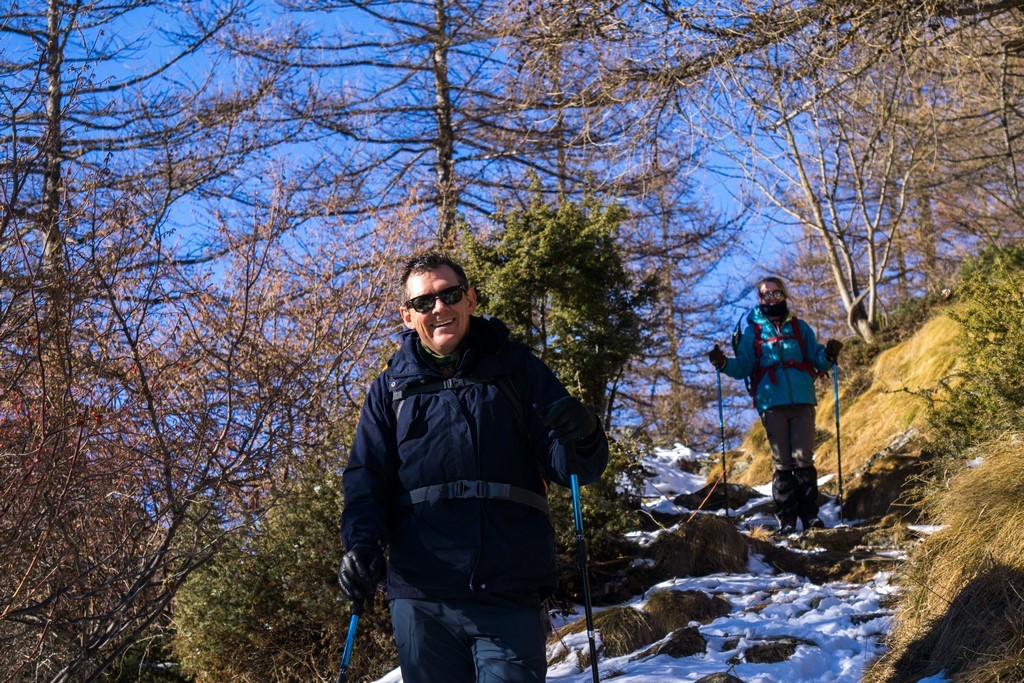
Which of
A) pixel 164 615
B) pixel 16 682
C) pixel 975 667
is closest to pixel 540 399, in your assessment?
pixel 975 667

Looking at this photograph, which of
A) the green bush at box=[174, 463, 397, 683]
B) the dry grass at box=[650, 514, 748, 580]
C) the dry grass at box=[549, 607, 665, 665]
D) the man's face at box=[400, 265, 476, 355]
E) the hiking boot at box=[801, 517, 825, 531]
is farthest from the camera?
the hiking boot at box=[801, 517, 825, 531]

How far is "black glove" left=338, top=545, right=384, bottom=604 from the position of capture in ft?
9.83

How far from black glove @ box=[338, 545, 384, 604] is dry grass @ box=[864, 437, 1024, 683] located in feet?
8.01

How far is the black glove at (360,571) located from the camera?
300 centimetres

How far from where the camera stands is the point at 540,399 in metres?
3.19

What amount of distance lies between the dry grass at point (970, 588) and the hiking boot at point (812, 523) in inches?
124

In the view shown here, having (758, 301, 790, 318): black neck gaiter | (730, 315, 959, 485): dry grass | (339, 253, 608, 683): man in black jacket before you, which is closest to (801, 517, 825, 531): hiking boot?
(730, 315, 959, 485): dry grass

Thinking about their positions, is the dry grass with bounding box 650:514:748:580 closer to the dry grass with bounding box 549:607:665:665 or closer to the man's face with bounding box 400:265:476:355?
the dry grass with bounding box 549:607:665:665

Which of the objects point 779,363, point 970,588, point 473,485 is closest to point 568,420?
point 473,485

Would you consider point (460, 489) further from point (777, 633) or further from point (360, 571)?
point (777, 633)

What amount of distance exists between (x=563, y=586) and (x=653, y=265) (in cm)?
1108

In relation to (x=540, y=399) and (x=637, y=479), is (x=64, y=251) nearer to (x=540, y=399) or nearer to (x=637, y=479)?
(x=540, y=399)

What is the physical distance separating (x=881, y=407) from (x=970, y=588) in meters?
6.95

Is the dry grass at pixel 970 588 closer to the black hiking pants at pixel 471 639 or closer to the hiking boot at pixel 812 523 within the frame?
the black hiking pants at pixel 471 639
